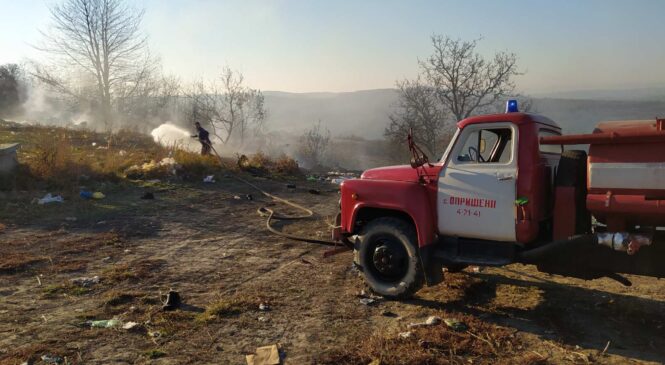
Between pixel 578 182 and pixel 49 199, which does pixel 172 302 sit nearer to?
pixel 578 182

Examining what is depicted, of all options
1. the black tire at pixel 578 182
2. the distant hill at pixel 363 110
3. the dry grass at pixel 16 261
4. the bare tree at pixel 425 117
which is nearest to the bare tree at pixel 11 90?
the distant hill at pixel 363 110

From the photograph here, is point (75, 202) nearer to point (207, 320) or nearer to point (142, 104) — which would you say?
point (207, 320)

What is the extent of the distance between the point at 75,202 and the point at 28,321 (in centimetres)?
756

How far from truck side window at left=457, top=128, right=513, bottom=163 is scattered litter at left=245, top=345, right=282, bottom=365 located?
281 cm

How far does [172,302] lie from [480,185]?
363 centimetres

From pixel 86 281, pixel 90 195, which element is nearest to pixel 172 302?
pixel 86 281

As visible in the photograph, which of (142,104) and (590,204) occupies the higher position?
(142,104)

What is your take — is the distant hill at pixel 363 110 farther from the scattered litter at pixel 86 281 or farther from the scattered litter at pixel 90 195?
the scattered litter at pixel 86 281

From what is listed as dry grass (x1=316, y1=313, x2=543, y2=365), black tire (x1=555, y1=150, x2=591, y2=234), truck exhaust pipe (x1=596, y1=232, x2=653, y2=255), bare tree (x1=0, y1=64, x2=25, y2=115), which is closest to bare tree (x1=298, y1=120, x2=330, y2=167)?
bare tree (x1=0, y1=64, x2=25, y2=115)

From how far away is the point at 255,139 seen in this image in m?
44.5

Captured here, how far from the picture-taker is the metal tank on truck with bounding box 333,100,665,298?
4.16m

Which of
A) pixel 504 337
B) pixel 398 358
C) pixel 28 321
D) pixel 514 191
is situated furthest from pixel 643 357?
pixel 28 321

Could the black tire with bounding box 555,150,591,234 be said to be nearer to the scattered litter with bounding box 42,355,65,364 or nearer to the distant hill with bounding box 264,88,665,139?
the scattered litter with bounding box 42,355,65,364

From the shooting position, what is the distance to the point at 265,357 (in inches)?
161
